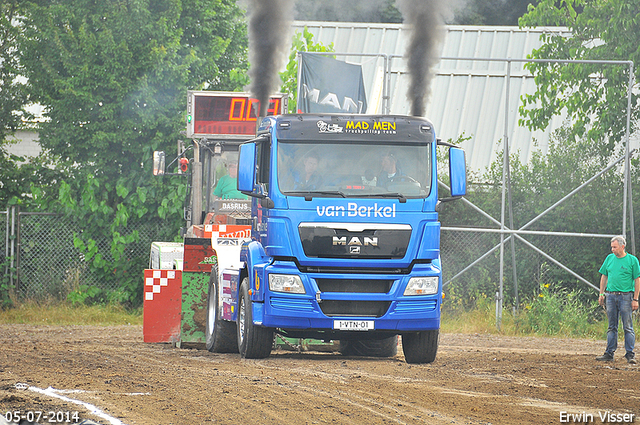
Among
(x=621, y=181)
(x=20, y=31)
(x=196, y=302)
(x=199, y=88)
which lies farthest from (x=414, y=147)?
(x=20, y=31)

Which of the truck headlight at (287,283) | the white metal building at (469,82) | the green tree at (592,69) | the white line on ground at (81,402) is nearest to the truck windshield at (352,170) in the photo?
the truck headlight at (287,283)

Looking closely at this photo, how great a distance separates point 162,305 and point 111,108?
7.49m

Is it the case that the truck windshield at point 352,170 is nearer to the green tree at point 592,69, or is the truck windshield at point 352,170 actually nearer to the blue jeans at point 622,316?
the blue jeans at point 622,316

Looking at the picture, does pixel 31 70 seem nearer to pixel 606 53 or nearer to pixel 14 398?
pixel 606 53

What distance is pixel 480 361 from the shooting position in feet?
38.2

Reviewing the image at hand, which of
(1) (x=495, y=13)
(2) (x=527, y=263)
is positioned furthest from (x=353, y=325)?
(1) (x=495, y=13)

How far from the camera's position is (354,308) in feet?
33.8

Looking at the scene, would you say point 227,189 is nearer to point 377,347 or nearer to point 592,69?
point 377,347

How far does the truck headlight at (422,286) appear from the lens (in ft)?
33.8

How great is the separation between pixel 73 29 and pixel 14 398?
43.7ft

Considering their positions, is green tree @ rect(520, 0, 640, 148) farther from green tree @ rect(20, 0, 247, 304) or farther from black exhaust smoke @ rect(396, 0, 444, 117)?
green tree @ rect(20, 0, 247, 304)

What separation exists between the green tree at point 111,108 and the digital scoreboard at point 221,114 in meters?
4.50

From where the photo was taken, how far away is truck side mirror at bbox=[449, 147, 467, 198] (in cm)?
1041

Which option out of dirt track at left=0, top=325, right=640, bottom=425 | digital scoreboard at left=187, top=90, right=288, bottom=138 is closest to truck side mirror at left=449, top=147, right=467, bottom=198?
dirt track at left=0, top=325, right=640, bottom=425
